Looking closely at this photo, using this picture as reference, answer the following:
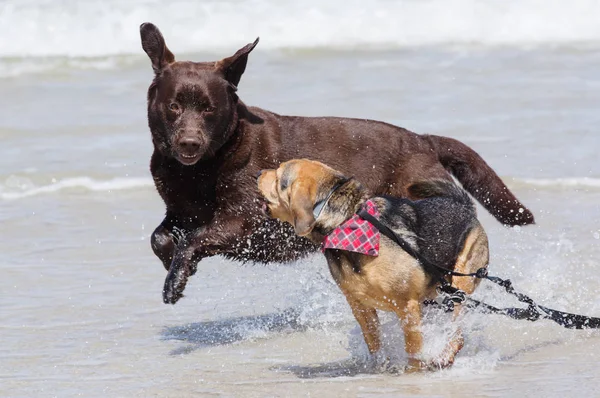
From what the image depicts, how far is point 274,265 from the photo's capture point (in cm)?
785

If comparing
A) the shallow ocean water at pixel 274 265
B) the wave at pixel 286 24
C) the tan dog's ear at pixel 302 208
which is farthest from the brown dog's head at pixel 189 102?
the wave at pixel 286 24

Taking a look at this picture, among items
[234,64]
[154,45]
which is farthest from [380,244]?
[154,45]

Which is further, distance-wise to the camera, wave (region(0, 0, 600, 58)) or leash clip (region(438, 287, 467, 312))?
wave (region(0, 0, 600, 58))

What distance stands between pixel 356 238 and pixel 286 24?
47.9ft

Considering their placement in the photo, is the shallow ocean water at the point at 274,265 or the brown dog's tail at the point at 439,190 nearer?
the shallow ocean water at the point at 274,265

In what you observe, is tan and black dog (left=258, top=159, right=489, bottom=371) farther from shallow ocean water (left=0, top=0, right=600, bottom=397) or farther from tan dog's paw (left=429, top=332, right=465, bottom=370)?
shallow ocean water (left=0, top=0, right=600, bottom=397)

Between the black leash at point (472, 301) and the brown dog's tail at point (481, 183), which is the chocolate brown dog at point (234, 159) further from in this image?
the black leash at point (472, 301)

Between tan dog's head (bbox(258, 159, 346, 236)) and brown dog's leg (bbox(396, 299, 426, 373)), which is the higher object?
tan dog's head (bbox(258, 159, 346, 236))

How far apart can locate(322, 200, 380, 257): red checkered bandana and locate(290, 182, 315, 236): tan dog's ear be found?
0.13 m

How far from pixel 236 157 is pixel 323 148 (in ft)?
1.84

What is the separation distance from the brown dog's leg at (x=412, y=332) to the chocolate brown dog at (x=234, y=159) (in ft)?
4.20

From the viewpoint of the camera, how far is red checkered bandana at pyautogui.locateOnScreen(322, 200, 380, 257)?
558 centimetres

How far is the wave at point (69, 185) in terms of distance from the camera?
1063 cm

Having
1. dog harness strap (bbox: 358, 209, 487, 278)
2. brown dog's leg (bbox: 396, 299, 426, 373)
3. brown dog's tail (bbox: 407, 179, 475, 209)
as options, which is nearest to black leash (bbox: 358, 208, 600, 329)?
dog harness strap (bbox: 358, 209, 487, 278)
